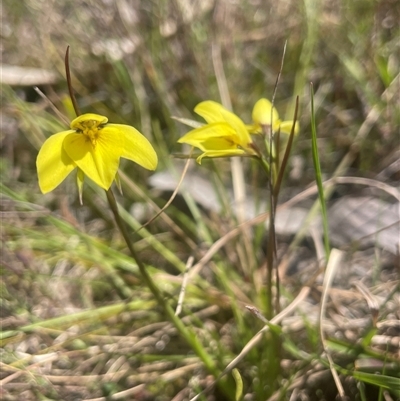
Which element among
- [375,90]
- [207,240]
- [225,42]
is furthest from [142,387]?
[225,42]

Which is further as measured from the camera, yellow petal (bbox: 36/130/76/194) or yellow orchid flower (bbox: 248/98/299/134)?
yellow orchid flower (bbox: 248/98/299/134)

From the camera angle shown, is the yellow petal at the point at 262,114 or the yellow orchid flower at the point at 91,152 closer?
the yellow orchid flower at the point at 91,152

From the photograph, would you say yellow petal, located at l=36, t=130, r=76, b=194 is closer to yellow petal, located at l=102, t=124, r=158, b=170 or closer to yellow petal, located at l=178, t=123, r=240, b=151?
yellow petal, located at l=102, t=124, r=158, b=170

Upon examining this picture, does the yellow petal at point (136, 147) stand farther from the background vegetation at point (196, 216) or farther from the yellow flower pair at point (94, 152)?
the background vegetation at point (196, 216)

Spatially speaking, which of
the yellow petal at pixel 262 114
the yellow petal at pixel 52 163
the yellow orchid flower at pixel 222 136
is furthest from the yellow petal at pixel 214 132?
the yellow petal at pixel 52 163

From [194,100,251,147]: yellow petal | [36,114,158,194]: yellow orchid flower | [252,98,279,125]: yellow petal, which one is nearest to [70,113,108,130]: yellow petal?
[36,114,158,194]: yellow orchid flower

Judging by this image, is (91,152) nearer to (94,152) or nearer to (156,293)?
(94,152)

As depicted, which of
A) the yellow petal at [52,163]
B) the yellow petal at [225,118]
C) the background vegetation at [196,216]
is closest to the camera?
the yellow petal at [52,163]
